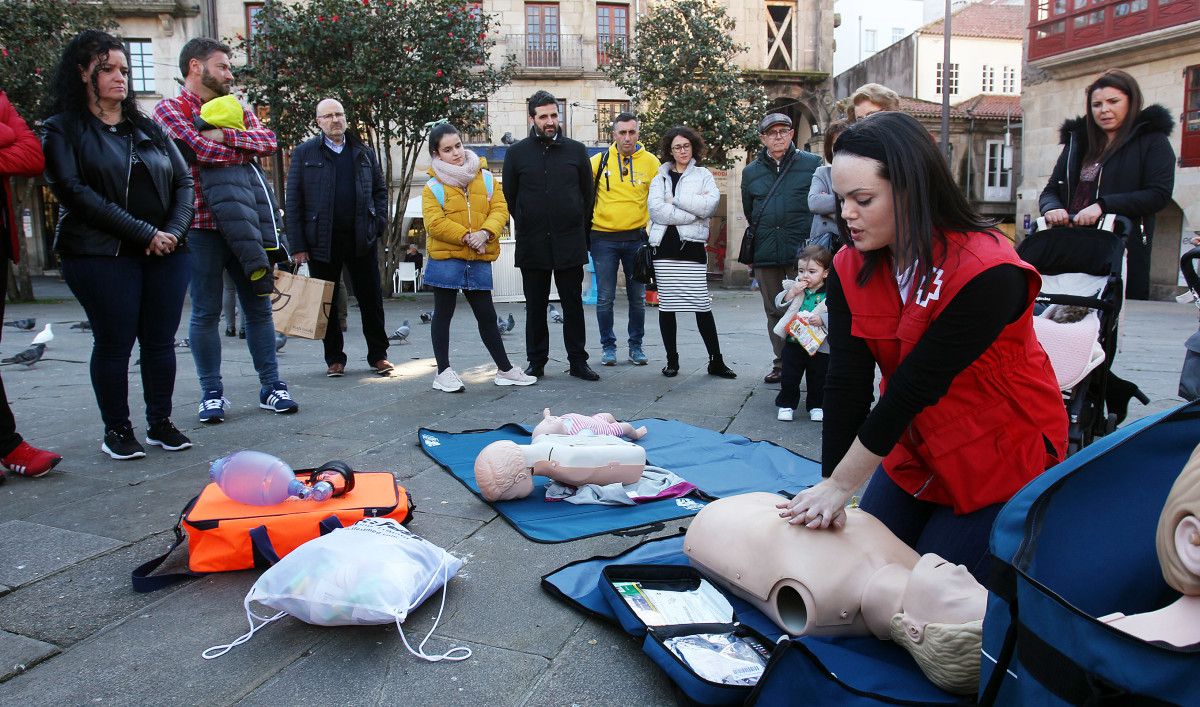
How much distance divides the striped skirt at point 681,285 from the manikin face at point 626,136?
1.03m

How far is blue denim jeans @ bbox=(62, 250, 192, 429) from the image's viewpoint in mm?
3882

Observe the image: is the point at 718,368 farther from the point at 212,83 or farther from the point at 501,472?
the point at 212,83

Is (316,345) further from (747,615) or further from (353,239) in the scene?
(747,615)

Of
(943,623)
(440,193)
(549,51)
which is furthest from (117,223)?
(549,51)

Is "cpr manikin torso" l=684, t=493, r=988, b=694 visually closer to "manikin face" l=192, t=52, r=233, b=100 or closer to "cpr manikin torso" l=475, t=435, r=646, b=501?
"cpr manikin torso" l=475, t=435, r=646, b=501

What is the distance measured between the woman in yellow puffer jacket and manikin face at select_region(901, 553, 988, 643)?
4.26 meters

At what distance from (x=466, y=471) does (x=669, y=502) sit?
98 cm

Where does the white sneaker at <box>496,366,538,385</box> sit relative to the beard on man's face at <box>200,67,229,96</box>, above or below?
below

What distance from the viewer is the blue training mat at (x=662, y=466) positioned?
10.6ft

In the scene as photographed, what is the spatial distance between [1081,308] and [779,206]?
2.50 meters

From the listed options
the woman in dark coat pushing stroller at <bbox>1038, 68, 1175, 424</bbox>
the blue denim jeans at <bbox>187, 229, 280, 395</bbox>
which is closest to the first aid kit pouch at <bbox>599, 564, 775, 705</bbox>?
the woman in dark coat pushing stroller at <bbox>1038, 68, 1175, 424</bbox>

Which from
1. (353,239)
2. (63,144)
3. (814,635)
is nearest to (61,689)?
(814,635)

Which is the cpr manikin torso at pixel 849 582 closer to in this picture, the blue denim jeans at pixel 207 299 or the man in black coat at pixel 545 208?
the blue denim jeans at pixel 207 299

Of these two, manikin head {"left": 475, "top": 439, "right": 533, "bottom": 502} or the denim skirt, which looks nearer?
manikin head {"left": 475, "top": 439, "right": 533, "bottom": 502}
